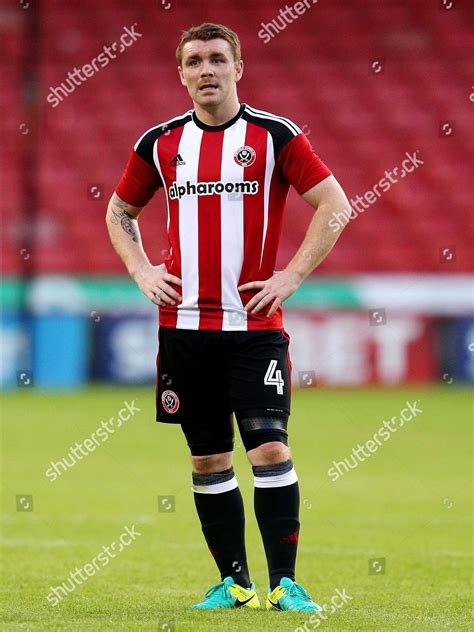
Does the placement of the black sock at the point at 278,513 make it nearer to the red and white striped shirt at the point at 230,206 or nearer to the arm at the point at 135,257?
the red and white striped shirt at the point at 230,206

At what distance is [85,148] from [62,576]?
13858 millimetres

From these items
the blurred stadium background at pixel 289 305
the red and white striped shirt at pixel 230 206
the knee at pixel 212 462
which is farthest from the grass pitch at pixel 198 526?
the red and white striped shirt at pixel 230 206

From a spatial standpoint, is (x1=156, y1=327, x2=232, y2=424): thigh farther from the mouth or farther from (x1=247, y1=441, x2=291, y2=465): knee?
the mouth

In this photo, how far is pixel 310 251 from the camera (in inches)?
184

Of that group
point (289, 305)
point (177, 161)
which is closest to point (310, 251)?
point (177, 161)

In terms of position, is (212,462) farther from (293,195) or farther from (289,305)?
(293,195)

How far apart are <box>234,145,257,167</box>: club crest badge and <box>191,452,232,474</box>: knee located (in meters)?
1.14

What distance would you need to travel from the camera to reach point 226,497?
4.88 meters

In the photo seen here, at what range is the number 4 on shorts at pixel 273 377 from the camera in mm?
4588

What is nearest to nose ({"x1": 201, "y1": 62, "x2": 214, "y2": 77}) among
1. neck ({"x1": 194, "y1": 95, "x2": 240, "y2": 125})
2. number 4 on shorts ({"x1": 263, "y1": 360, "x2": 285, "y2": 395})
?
neck ({"x1": 194, "y1": 95, "x2": 240, "y2": 125})

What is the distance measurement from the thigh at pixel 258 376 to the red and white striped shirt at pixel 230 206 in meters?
0.06

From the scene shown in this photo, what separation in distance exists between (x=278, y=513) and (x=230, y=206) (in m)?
1.17

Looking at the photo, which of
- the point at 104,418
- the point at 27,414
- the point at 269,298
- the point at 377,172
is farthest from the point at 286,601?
the point at 377,172

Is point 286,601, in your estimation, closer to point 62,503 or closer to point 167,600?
point 167,600
